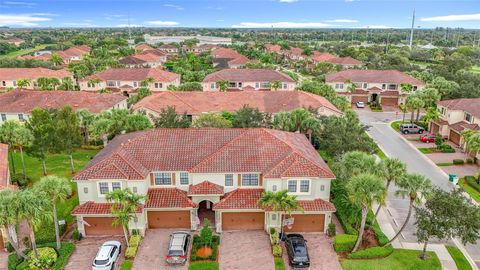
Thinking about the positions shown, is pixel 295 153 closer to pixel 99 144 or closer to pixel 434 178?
pixel 434 178

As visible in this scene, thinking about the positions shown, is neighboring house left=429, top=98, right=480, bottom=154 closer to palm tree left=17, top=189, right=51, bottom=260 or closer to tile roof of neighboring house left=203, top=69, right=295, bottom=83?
tile roof of neighboring house left=203, top=69, right=295, bottom=83

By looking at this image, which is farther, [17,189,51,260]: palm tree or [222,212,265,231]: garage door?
[222,212,265,231]: garage door

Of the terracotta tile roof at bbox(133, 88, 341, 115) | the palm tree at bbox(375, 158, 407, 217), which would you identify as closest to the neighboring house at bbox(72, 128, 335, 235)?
the palm tree at bbox(375, 158, 407, 217)

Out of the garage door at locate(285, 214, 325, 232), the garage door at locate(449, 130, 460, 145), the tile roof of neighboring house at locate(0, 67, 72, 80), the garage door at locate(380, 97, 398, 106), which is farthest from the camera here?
the tile roof of neighboring house at locate(0, 67, 72, 80)

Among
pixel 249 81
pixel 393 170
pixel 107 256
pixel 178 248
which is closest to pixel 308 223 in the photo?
pixel 393 170

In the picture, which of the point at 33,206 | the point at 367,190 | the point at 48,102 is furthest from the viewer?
the point at 48,102

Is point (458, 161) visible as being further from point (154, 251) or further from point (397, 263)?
point (154, 251)

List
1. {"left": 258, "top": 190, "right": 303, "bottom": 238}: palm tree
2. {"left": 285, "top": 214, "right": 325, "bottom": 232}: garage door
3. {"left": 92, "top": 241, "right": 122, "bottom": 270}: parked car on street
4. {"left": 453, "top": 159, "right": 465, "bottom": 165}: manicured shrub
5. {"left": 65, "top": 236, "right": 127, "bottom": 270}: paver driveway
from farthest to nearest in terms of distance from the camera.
Result: {"left": 453, "top": 159, "right": 465, "bottom": 165}: manicured shrub < {"left": 285, "top": 214, "right": 325, "bottom": 232}: garage door < {"left": 258, "top": 190, "right": 303, "bottom": 238}: palm tree < {"left": 65, "top": 236, "right": 127, "bottom": 270}: paver driveway < {"left": 92, "top": 241, "right": 122, "bottom": 270}: parked car on street

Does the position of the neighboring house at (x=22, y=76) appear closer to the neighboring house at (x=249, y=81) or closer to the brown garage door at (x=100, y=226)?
the neighboring house at (x=249, y=81)
